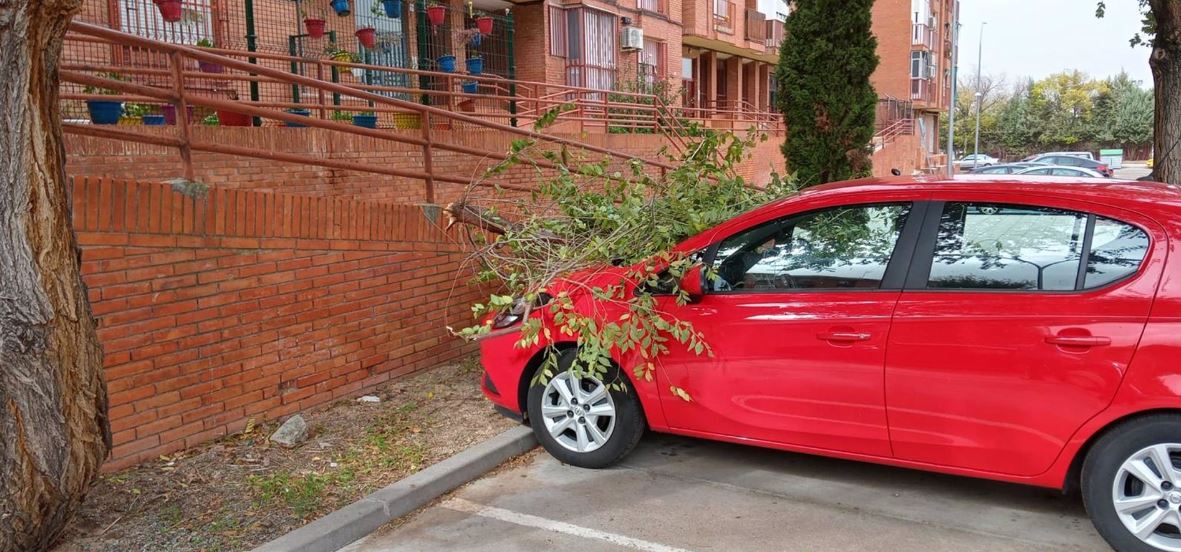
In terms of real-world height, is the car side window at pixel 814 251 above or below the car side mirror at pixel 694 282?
above

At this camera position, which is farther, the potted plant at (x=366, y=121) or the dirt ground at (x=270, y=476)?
the potted plant at (x=366, y=121)

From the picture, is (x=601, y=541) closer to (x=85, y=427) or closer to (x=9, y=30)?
(x=85, y=427)

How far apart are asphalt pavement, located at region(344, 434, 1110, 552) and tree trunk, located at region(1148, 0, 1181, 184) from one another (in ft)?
17.4

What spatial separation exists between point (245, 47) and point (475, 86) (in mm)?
5033

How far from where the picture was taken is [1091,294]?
362 centimetres

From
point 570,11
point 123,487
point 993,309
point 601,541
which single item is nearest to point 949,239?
point 993,309

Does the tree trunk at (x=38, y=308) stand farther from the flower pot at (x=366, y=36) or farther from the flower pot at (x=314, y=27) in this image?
the flower pot at (x=366, y=36)

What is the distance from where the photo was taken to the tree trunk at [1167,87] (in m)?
7.84

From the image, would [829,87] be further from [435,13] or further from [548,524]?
[548,524]

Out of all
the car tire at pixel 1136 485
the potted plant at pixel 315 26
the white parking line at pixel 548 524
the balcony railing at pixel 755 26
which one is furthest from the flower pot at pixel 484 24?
the balcony railing at pixel 755 26

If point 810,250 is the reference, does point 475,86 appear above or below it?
above

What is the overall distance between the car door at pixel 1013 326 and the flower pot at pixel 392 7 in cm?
1189

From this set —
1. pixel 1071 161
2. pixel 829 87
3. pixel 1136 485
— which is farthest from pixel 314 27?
pixel 1071 161

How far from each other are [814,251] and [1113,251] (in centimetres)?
128
